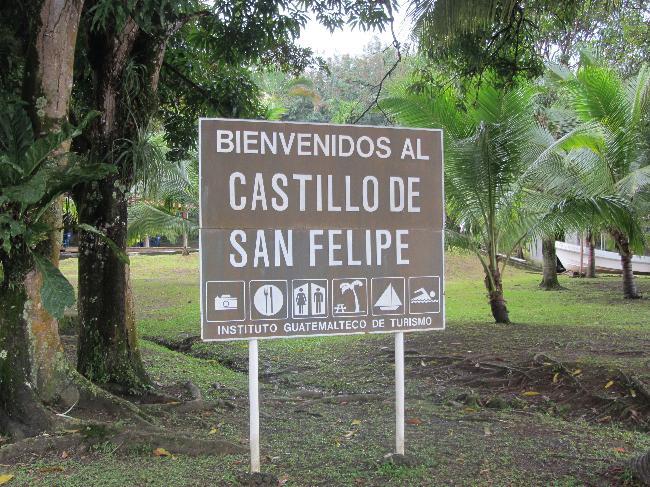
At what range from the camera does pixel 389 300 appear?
4.47 meters

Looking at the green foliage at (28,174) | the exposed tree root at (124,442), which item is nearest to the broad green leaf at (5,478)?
the exposed tree root at (124,442)

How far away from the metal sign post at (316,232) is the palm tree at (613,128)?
864 centimetres

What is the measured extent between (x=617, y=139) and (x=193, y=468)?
11808mm

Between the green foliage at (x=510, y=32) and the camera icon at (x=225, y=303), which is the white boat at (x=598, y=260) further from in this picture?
the camera icon at (x=225, y=303)

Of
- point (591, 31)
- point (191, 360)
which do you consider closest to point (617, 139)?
point (591, 31)

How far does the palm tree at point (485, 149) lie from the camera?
10.8 m

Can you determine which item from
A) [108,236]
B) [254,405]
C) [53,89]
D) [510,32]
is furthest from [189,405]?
[510,32]

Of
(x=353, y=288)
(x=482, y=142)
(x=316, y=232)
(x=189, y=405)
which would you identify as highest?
(x=482, y=142)

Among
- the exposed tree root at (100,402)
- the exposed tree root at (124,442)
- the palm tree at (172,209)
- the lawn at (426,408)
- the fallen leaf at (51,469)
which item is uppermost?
the palm tree at (172,209)

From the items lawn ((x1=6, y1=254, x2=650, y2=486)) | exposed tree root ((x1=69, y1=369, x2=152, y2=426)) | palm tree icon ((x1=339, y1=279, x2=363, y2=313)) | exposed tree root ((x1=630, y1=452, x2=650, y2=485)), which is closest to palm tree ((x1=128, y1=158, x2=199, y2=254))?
lawn ((x1=6, y1=254, x2=650, y2=486))

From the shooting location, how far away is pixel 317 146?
Answer: 4363 millimetres

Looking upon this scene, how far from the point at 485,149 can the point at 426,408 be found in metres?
5.26

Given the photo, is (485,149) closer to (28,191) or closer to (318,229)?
(318,229)

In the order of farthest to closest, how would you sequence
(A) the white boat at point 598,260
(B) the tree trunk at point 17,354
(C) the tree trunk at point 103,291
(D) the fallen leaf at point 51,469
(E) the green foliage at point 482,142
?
(A) the white boat at point 598,260 → (E) the green foliage at point 482,142 → (C) the tree trunk at point 103,291 → (B) the tree trunk at point 17,354 → (D) the fallen leaf at point 51,469
